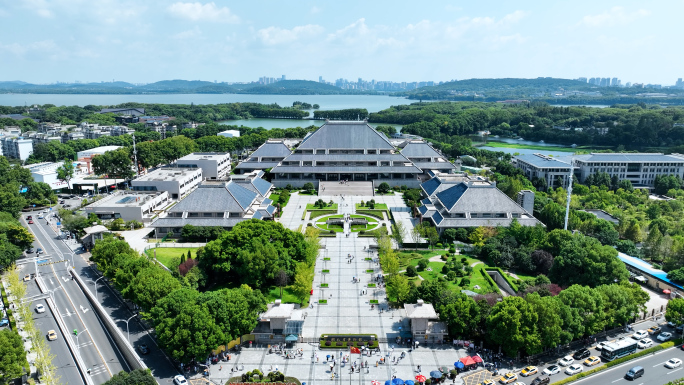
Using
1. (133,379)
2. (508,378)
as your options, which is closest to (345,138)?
(508,378)

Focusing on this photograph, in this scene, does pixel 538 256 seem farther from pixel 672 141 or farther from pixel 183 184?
pixel 672 141

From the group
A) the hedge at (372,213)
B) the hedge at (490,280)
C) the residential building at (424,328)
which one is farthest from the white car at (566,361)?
the hedge at (372,213)

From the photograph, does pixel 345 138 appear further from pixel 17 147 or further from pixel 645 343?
pixel 17 147

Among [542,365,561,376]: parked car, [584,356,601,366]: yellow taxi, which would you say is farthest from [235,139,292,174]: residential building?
[584,356,601,366]: yellow taxi

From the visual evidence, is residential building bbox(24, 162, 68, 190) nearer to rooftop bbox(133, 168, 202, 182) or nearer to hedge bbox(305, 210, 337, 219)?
rooftop bbox(133, 168, 202, 182)

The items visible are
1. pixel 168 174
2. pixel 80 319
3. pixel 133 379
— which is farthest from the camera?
pixel 168 174

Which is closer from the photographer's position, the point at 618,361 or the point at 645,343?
the point at 618,361
